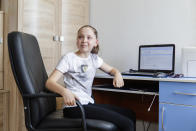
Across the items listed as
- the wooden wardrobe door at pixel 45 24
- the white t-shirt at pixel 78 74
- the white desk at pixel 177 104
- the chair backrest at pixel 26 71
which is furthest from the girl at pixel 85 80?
the wooden wardrobe door at pixel 45 24

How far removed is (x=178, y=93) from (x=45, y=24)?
1.34 metres

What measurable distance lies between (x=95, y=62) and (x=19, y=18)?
86 centimetres

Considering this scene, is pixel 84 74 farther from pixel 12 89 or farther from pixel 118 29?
pixel 118 29

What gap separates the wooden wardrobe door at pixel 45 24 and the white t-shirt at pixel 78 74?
76 cm

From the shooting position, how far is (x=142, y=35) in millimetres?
2447

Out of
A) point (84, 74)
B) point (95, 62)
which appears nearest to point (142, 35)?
point (95, 62)

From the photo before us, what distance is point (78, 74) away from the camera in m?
1.60

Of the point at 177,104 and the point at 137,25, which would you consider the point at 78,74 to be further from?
the point at 137,25

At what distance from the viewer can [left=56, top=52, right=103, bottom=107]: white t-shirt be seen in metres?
1.57

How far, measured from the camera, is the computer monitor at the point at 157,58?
2095mm

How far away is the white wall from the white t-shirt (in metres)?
0.94

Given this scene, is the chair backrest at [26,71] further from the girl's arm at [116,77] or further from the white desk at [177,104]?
the white desk at [177,104]

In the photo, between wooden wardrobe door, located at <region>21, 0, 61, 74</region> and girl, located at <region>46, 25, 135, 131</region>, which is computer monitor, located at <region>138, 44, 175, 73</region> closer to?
girl, located at <region>46, 25, 135, 131</region>

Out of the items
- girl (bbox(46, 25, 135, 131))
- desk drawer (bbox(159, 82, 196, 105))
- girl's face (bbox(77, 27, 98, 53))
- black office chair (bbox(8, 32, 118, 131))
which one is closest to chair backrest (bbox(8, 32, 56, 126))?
black office chair (bbox(8, 32, 118, 131))
